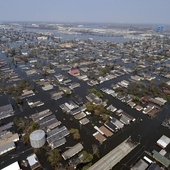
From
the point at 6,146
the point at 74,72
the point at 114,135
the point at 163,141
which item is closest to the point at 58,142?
the point at 6,146

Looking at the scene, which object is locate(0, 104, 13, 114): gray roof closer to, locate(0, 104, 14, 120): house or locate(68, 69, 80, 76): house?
locate(0, 104, 14, 120): house

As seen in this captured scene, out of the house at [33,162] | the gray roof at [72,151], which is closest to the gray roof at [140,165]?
the gray roof at [72,151]

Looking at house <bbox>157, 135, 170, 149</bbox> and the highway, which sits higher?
house <bbox>157, 135, 170, 149</bbox>

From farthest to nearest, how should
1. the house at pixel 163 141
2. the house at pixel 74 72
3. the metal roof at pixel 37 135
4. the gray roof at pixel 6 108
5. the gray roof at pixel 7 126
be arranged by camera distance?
the house at pixel 74 72 → the gray roof at pixel 6 108 → the gray roof at pixel 7 126 → the house at pixel 163 141 → the metal roof at pixel 37 135

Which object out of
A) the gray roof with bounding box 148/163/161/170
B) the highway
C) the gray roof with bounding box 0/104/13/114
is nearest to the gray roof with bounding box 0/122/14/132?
the gray roof with bounding box 0/104/13/114

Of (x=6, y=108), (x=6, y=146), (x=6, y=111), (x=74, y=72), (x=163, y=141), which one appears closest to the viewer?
(x=6, y=146)

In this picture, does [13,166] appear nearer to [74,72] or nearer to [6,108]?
[6,108]

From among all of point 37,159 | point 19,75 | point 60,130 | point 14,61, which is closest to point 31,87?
point 19,75

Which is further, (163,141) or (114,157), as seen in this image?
(163,141)

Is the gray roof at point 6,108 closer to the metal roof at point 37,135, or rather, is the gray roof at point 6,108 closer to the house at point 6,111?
the house at point 6,111

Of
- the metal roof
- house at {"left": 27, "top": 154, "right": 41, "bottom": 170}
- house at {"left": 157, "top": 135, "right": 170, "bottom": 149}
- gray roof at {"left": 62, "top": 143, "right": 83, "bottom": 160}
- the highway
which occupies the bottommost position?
house at {"left": 27, "top": 154, "right": 41, "bottom": 170}

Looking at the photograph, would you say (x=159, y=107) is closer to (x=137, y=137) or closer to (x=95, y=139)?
(x=137, y=137)

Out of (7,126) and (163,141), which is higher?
(163,141)
